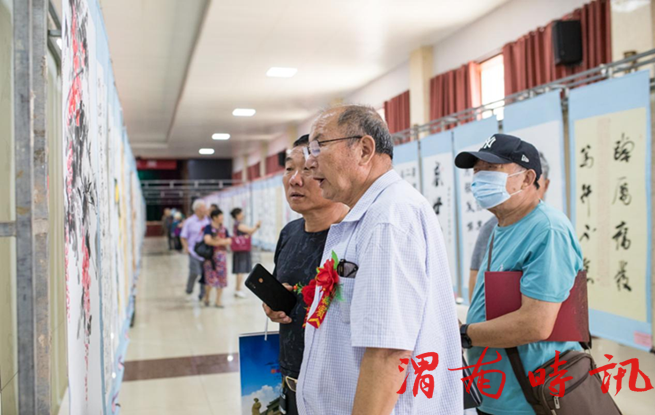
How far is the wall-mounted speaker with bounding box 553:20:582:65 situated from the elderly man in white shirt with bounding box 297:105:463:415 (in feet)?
17.3

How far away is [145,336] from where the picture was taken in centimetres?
594

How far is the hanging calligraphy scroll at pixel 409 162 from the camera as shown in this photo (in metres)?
6.62

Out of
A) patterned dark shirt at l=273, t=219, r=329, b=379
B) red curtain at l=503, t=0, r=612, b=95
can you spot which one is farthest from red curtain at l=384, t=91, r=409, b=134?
patterned dark shirt at l=273, t=219, r=329, b=379

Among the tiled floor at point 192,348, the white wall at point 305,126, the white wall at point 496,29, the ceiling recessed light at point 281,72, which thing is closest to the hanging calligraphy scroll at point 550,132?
the tiled floor at point 192,348

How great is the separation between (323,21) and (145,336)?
4455 millimetres

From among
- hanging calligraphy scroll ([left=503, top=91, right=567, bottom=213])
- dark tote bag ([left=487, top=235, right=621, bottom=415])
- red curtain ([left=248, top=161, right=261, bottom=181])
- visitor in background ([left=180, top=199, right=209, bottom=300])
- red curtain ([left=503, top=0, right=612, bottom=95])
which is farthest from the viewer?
red curtain ([left=248, top=161, right=261, bottom=181])

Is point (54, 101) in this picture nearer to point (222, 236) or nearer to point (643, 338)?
point (643, 338)

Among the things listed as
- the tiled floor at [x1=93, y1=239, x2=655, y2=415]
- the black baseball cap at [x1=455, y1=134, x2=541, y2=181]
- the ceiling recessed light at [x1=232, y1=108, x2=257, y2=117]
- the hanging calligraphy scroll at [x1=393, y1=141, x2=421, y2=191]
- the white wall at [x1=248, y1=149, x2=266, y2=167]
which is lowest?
the tiled floor at [x1=93, y1=239, x2=655, y2=415]

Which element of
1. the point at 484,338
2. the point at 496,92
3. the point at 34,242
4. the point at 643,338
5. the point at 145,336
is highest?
the point at 496,92

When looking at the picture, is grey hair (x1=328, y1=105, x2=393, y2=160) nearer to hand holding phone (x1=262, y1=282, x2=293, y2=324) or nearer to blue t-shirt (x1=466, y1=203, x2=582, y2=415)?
blue t-shirt (x1=466, y1=203, x2=582, y2=415)

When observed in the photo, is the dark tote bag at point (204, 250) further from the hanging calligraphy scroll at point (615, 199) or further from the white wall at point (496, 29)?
the hanging calligraphy scroll at point (615, 199)

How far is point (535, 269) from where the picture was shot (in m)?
1.68

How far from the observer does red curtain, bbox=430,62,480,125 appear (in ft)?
26.2

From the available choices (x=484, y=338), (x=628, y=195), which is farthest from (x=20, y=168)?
(x=628, y=195)
